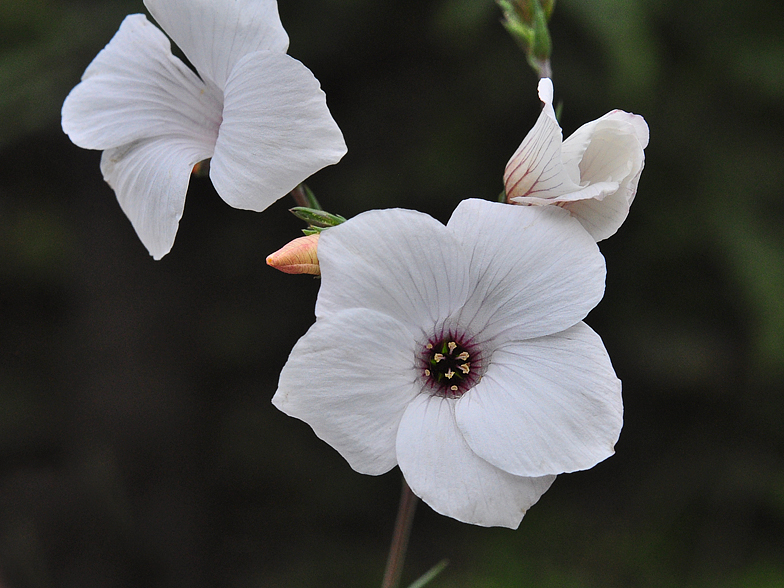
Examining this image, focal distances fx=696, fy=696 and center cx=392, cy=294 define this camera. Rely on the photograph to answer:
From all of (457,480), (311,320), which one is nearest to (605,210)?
(457,480)

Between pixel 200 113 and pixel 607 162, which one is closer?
pixel 607 162

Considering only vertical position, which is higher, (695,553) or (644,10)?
(644,10)

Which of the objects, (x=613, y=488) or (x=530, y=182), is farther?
(x=613, y=488)

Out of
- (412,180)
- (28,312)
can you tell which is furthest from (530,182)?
(28,312)

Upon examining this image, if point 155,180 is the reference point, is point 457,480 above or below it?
below

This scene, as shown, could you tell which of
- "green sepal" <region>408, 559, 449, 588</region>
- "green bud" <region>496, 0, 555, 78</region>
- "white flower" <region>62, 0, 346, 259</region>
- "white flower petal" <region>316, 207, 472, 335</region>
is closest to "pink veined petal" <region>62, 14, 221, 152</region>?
"white flower" <region>62, 0, 346, 259</region>

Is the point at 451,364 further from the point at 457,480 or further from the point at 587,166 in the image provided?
the point at 587,166

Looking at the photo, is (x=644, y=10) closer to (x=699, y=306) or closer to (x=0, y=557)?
(x=699, y=306)

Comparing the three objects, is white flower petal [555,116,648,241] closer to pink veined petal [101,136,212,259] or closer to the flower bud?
the flower bud
